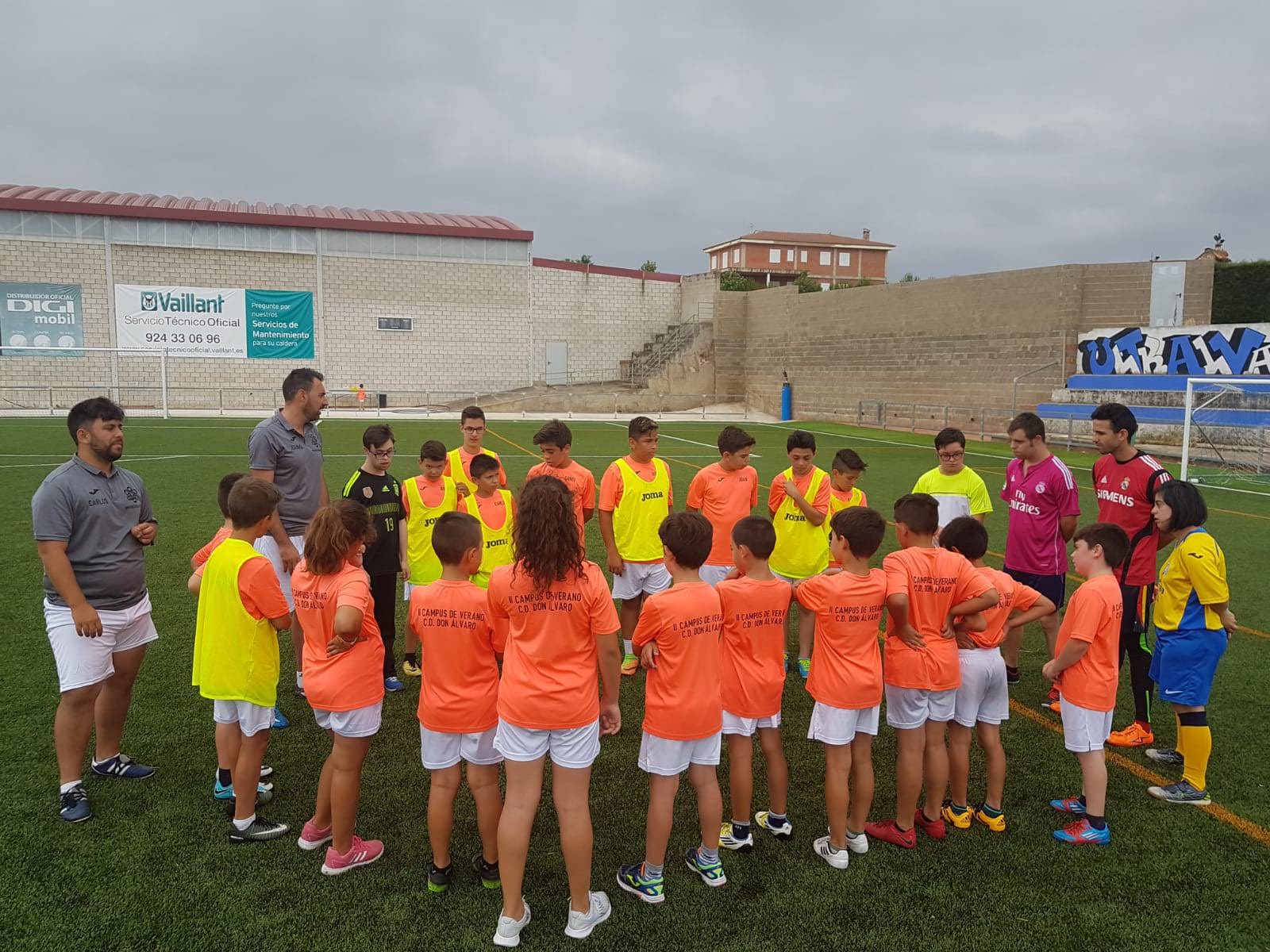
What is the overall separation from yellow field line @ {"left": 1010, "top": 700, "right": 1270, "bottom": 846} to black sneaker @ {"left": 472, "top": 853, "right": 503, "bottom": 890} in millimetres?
3604

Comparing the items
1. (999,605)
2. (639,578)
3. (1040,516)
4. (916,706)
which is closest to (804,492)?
(639,578)

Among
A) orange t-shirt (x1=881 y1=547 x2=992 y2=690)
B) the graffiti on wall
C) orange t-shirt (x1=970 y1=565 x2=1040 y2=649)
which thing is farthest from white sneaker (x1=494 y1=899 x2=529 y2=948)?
the graffiti on wall

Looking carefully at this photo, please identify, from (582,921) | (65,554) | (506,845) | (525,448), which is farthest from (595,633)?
(525,448)

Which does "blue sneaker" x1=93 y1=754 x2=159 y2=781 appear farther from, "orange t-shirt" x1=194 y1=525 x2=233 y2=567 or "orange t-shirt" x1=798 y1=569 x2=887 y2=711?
"orange t-shirt" x1=798 y1=569 x2=887 y2=711

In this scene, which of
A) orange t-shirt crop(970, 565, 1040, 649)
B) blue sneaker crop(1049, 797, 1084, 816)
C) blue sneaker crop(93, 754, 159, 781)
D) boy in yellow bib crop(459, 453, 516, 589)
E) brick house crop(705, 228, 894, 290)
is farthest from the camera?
brick house crop(705, 228, 894, 290)

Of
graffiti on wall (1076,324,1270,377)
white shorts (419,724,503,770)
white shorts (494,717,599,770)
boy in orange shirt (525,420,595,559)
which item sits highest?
graffiti on wall (1076,324,1270,377)

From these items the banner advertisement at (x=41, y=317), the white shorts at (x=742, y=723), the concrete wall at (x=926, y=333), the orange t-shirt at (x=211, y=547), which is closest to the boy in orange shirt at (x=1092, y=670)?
the white shorts at (x=742, y=723)

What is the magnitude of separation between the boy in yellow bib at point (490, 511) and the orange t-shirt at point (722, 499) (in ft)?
4.39

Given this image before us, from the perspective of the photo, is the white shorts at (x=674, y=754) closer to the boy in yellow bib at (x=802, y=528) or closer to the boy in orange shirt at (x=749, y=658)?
the boy in orange shirt at (x=749, y=658)

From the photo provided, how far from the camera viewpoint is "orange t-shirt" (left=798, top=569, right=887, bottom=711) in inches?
144

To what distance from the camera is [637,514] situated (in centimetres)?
589

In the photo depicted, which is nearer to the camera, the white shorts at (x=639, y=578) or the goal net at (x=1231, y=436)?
the white shorts at (x=639, y=578)

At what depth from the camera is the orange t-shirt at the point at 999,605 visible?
391 cm

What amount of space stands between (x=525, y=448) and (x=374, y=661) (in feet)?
59.0
